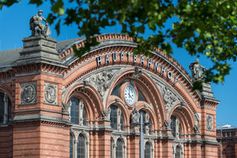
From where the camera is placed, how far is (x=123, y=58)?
49562 mm

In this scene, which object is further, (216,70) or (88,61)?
(88,61)

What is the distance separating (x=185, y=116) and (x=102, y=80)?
37.7 feet

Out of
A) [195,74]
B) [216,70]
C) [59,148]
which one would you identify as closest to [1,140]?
[59,148]

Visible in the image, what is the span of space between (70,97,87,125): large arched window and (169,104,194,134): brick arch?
1031 centimetres

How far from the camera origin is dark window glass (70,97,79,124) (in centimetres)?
4594

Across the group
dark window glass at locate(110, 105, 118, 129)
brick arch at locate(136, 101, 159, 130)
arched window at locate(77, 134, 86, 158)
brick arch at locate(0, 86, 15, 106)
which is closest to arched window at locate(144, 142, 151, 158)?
brick arch at locate(136, 101, 159, 130)

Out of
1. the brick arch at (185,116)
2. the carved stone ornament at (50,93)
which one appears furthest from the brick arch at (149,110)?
the carved stone ornament at (50,93)

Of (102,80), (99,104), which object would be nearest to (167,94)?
(102,80)

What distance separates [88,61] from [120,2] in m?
28.1

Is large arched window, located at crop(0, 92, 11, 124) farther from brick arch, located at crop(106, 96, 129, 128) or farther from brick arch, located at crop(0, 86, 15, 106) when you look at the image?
brick arch, located at crop(106, 96, 129, 128)

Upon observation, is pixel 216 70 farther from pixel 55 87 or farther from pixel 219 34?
pixel 55 87

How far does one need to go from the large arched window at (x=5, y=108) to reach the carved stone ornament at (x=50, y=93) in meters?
3.26

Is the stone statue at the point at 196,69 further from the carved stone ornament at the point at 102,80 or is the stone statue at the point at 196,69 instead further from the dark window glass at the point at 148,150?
the carved stone ornament at the point at 102,80

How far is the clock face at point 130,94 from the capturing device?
165 ft
